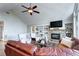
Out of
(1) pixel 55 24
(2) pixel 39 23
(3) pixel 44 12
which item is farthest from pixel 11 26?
(1) pixel 55 24

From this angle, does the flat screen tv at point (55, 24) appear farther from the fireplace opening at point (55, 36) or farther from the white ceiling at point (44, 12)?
the fireplace opening at point (55, 36)

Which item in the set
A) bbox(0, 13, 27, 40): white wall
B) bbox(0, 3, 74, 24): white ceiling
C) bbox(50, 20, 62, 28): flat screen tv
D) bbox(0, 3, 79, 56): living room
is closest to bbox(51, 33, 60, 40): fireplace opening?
bbox(0, 3, 79, 56): living room

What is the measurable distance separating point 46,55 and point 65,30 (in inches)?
231

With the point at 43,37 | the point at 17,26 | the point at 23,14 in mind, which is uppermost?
the point at 23,14

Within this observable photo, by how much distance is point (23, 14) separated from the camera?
24.1 feet

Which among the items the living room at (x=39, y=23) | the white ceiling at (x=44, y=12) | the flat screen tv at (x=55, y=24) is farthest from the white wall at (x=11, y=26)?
Answer: the flat screen tv at (x=55, y=24)

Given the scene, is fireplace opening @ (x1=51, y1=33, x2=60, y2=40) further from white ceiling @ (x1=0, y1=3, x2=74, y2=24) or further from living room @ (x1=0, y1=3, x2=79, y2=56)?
white ceiling @ (x1=0, y1=3, x2=74, y2=24)

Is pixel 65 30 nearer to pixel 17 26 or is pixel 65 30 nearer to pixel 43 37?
pixel 43 37

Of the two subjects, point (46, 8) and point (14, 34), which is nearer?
point (46, 8)

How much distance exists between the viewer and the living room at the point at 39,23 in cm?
655

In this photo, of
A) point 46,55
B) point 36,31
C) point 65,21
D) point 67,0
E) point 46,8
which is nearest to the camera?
point 67,0

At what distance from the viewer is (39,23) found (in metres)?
7.41

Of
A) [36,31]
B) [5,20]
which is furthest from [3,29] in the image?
[36,31]

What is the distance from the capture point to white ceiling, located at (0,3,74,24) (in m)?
6.27
